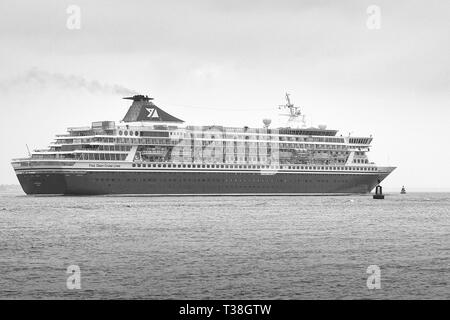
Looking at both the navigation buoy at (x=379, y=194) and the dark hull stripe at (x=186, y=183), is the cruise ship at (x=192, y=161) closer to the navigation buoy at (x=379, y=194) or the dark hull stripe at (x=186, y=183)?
the dark hull stripe at (x=186, y=183)

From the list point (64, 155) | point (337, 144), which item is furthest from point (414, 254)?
point (337, 144)

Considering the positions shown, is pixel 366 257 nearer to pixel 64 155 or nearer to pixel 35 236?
pixel 35 236

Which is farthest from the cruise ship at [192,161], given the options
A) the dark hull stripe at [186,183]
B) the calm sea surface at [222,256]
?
the calm sea surface at [222,256]

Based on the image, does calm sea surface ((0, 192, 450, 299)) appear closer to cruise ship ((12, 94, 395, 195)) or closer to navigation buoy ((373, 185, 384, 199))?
cruise ship ((12, 94, 395, 195))

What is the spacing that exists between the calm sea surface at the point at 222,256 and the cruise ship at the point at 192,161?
3649 centimetres

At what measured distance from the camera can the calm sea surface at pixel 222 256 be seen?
2891 cm

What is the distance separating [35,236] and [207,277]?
18.5 m

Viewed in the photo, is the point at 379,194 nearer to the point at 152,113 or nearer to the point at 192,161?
the point at 192,161

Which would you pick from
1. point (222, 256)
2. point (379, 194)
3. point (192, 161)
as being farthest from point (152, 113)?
point (222, 256)

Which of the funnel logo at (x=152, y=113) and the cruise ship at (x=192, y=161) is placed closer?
the cruise ship at (x=192, y=161)

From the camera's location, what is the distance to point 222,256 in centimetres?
3731
